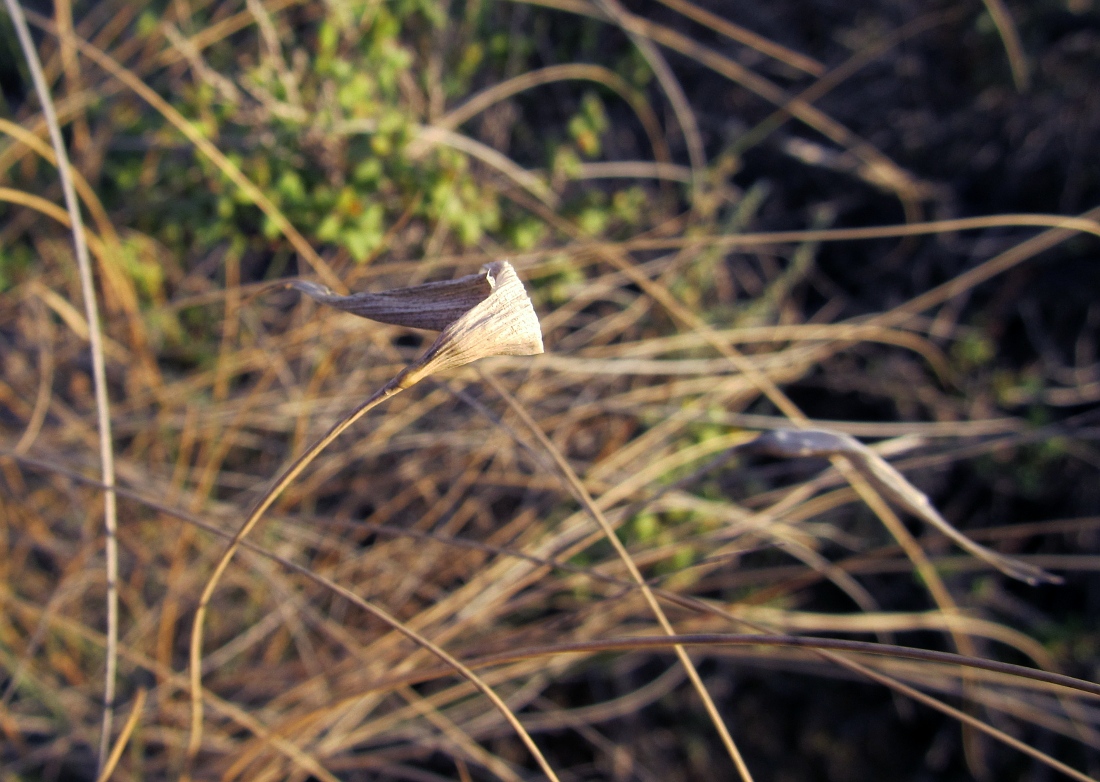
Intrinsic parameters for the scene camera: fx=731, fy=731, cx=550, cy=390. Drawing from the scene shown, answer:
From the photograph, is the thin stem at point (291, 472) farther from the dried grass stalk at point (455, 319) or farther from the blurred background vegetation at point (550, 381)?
the blurred background vegetation at point (550, 381)

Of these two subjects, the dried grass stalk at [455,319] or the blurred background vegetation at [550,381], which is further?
the blurred background vegetation at [550,381]

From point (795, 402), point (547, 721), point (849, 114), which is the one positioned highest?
point (849, 114)

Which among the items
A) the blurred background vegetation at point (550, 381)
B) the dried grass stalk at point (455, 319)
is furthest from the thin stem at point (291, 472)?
the blurred background vegetation at point (550, 381)

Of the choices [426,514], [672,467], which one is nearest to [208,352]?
[426,514]

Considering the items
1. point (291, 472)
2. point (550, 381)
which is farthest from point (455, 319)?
point (550, 381)

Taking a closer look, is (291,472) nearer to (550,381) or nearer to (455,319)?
(455,319)

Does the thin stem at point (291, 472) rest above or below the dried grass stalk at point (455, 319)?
below

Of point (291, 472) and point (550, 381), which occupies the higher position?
point (291, 472)

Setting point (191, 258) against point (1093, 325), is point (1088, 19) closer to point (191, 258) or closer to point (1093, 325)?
point (1093, 325)

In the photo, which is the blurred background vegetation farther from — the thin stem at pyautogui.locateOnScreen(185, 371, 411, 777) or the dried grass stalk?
the dried grass stalk
